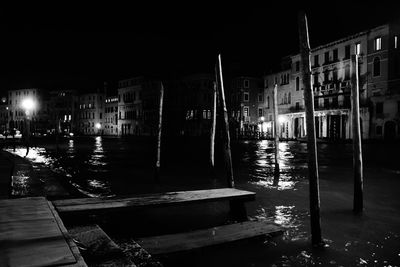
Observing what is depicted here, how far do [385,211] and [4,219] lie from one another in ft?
25.4

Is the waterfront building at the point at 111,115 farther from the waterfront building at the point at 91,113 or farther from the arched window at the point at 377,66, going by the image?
the arched window at the point at 377,66

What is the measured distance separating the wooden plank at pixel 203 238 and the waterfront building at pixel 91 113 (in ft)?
315

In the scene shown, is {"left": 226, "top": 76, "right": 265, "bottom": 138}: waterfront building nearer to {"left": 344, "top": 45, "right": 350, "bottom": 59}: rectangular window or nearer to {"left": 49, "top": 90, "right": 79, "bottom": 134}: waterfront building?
{"left": 344, "top": 45, "right": 350, "bottom": 59}: rectangular window

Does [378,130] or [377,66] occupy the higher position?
[377,66]

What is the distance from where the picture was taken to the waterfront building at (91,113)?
101m

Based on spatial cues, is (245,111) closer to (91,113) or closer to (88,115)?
(91,113)

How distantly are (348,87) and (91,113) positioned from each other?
252 ft

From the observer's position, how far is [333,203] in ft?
29.7

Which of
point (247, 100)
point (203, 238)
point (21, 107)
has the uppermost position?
point (21, 107)

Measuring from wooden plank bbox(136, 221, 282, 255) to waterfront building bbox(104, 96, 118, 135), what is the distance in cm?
9250

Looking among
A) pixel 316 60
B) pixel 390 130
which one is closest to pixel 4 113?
pixel 316 60

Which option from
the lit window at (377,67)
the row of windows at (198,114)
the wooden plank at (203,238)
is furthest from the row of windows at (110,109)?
the wooden plank at (203,238)

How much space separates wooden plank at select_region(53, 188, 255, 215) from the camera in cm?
529

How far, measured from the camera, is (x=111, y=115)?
319ft
